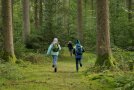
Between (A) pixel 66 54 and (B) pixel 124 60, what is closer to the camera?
(B) pixel 124 60

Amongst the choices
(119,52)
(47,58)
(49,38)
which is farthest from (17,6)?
(119,52)

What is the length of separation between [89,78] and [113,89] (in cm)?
262

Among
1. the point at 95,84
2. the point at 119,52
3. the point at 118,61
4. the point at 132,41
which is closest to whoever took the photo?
the point at 95,84

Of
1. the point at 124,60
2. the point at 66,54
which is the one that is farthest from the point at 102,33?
the point at 66,54

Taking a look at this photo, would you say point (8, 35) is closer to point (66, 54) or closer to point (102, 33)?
point (102, 33)

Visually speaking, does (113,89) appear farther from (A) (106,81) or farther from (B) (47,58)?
(B) (47,58)

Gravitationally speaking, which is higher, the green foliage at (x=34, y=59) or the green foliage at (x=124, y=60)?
the green foliage at (x=124, y=60)

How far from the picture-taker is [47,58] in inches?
958

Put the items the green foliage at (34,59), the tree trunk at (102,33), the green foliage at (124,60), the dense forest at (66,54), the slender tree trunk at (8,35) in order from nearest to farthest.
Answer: the dense forest at (66,54)
the green foliage at (124,60)
the tree trunk at (102,33)
the slender tree trunk at (8,35)
the green foliage at (34,59)

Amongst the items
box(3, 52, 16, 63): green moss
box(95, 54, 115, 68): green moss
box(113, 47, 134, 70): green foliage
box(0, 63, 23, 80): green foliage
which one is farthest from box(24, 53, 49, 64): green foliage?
box(0, 63, 23, 80): green foliage

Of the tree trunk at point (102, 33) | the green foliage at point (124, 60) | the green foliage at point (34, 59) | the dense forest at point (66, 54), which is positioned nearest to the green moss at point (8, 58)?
the dense forest at point (66, 54)

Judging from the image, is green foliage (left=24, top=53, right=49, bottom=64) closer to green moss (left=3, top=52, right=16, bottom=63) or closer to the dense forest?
the dense forest

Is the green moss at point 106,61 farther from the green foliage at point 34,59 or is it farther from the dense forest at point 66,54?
the green foliage at point 34,59

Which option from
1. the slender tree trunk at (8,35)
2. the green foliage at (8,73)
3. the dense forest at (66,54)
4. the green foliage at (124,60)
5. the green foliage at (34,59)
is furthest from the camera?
the green foliage at (34,59)
